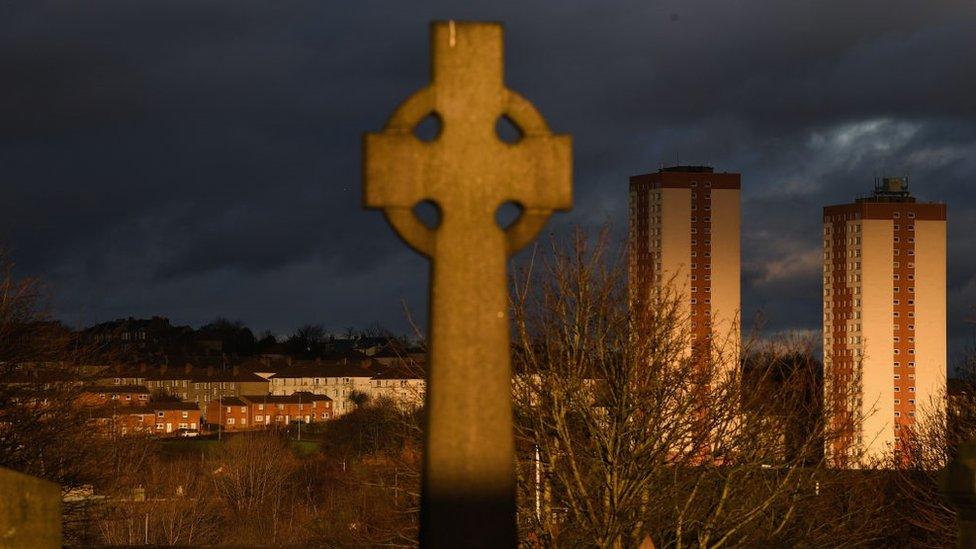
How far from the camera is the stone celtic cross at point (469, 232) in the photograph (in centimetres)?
540

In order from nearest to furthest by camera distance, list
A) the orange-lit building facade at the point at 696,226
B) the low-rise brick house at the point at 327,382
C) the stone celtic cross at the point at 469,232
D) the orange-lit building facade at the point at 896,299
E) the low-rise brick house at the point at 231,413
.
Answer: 1. the stone celtic cross at the point at 469,232
2. the orange-lit building facade at the point at 696,226
3. the orange-lit building facade at the point at 896,299
4. the low-rise brick house at the point at 231,413
5. the low-rise brick house at the point at 327,382

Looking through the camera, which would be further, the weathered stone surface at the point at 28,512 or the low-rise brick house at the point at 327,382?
the low-rise brick house at the point at 327,382

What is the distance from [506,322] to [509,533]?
2.77ft

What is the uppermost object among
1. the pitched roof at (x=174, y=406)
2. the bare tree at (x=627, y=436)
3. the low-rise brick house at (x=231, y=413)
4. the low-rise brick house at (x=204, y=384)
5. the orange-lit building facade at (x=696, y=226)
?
the orange-lit building facade at (x=696, y=226)

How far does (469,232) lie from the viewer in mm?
5453

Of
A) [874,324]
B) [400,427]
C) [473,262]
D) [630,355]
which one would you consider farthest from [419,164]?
[874,324]

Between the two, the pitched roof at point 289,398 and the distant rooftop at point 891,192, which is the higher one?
the distant rooftop at point 891,192

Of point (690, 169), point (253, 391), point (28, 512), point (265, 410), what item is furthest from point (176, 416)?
point (28, 512)

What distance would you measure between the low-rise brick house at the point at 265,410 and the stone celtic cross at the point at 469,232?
155 metres

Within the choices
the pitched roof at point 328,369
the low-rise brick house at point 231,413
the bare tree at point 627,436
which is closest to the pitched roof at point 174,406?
the low-rise brick house at point 231,413

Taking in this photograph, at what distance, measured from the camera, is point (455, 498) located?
5.40 metres

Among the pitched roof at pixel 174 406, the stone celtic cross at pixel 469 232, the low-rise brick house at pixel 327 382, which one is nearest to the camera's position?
the stone celtic cross at pixel 469 232

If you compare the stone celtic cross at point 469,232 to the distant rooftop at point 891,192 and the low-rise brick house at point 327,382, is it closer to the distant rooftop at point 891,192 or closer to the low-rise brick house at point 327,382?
the distant rooftop at point 891,192

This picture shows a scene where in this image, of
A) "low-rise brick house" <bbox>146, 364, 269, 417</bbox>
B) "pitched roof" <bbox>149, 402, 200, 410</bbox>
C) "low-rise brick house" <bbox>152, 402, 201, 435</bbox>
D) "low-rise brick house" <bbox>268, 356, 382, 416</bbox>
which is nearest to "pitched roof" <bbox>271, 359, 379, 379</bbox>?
"low-rise brick house" <bbox>268, 356, 382, 416</bbox>
